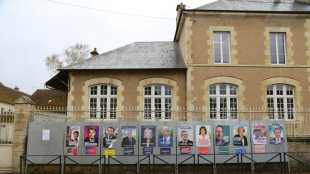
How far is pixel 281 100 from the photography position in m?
14.2

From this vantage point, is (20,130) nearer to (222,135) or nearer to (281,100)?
(222,135)

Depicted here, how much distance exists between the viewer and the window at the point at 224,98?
545 inches

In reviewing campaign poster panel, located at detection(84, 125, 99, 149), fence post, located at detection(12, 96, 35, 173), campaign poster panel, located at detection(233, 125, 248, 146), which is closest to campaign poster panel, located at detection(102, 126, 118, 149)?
campaign poster panel, located at detection(84, 125, 99, 149)

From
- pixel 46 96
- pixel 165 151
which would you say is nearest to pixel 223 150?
pixel 165 151

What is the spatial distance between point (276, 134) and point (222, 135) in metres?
2.01

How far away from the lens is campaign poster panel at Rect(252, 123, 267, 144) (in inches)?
408

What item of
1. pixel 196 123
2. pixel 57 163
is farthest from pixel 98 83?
pixel 196 123

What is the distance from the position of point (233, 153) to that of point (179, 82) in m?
5.50

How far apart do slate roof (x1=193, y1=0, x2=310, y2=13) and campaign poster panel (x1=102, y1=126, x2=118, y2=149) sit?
7.84 m

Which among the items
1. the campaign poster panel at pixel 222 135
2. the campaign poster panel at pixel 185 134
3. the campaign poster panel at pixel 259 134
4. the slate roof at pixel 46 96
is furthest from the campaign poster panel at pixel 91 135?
the slate roof at pixel 46 96

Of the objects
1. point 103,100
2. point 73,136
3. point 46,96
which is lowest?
point 73,136

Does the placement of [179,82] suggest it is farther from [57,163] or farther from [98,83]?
[57,163]

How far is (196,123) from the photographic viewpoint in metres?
10.2

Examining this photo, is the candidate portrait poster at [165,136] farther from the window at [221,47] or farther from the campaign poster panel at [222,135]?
the window at [221,47]
